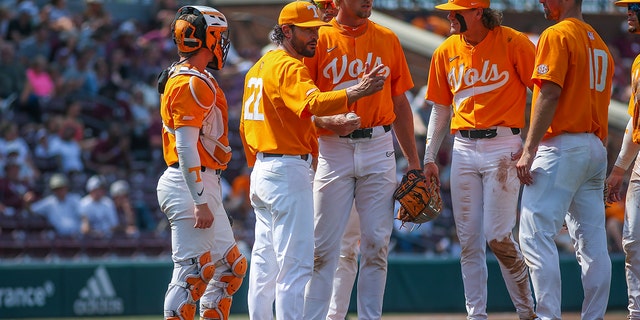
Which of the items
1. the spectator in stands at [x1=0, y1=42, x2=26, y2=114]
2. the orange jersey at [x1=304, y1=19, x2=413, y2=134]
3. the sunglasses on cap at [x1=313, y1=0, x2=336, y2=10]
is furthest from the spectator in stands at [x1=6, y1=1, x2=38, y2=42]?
→ the orange jersey at [x1=304, y1=19, x2=413, y2=134]

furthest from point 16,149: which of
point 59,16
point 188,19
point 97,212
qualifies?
point 188,19

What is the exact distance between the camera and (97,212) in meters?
13.8

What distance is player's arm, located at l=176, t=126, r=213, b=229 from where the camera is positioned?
7016mm

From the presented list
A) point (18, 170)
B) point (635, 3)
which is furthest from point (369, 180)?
point (18, 170)

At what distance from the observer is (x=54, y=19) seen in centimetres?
1831

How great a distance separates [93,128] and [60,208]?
2.77m

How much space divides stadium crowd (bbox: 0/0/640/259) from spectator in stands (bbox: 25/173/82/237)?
21mm

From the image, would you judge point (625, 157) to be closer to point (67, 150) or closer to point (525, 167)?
point (525, 167)

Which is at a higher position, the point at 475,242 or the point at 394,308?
the point at 475,242

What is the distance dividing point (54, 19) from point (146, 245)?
624 cm

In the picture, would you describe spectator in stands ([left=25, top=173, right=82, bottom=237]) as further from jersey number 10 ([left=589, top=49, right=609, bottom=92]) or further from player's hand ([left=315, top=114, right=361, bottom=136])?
jersey number 10 ([left=589, top=49, right=609, bottom=92])

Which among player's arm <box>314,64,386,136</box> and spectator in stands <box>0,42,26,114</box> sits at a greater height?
player's arm <box>314,64,386,136</box>

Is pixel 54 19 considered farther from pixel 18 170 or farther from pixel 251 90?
→ pixel 251 90

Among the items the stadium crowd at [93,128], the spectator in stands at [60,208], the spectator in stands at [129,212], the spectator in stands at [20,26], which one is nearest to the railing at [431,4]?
the stadium crowd at [93,128]
